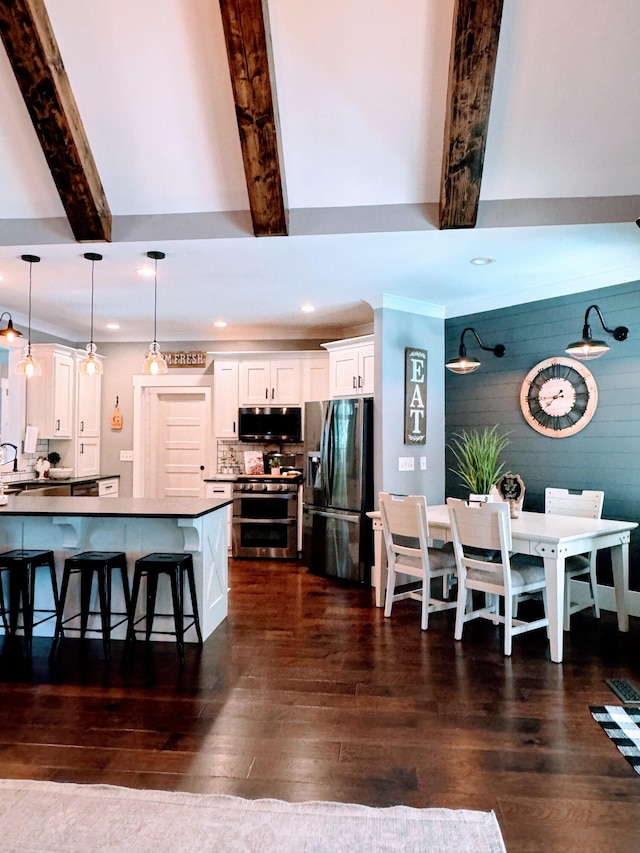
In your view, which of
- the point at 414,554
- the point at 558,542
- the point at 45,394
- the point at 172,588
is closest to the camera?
the point at 558,542

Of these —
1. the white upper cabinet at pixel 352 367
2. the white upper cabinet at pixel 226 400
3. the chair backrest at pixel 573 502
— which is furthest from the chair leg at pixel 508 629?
the white upper cabinet at pixel 226 400

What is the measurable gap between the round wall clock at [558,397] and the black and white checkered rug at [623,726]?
2.46 m

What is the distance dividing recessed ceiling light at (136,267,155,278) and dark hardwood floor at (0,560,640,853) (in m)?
2.72

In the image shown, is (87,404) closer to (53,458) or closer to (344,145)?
(53,458)

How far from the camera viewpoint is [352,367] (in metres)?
5.86

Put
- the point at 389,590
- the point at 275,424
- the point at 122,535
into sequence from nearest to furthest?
the point at 122,535 → the point at 389,590 → the point at 275,424

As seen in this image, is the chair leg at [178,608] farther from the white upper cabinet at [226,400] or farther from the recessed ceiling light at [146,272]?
the white upper cabinet at [226,400]

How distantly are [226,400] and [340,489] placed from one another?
6.94 feet

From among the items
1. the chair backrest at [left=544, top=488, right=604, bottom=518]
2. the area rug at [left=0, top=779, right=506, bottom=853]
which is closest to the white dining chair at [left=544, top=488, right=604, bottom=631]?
the chair backrest at [left=544, top=488, right=604, bottom=518]

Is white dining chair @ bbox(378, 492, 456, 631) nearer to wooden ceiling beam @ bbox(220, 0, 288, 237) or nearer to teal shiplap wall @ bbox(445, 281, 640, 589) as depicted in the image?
teal shiplap wall @ bbox(445, 281, 640, 589)

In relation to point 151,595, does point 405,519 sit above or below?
above

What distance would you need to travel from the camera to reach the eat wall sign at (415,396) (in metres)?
5.36

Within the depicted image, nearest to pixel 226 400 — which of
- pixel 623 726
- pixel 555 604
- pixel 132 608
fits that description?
pixel 132 608

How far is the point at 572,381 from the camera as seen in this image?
15.7 feet
